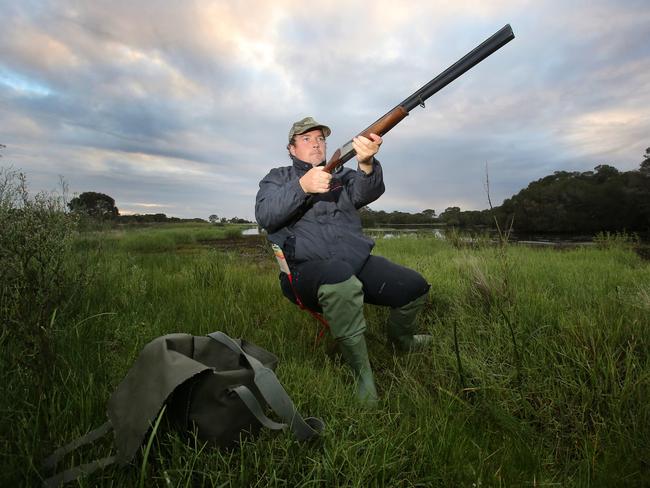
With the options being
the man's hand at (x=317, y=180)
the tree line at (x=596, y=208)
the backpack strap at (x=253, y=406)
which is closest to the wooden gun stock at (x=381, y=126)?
the man's hand at (x=317, y=180)

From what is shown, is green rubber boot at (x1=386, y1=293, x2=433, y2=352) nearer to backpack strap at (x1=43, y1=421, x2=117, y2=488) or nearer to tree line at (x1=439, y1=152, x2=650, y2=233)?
backpack strap at (x1=43, y1=421, x2=117, y2=488)

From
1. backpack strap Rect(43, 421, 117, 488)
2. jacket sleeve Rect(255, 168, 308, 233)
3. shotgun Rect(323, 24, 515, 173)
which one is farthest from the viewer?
shotgun Rect(323, 24, 515, 173)

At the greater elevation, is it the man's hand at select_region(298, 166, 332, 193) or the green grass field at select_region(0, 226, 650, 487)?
the man's hand at select_region(298, 166, 332, 193)

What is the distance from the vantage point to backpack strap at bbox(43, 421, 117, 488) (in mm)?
1196

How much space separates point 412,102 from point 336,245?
1591 millimetres

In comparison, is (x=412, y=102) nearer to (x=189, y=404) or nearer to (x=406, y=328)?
(x=406, y=328)

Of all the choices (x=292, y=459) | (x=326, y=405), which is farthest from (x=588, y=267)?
(x=292, y=459)

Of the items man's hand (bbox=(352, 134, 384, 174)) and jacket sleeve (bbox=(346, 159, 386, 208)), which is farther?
jacket sleeve (bbox=(346, 159, 386, 208))

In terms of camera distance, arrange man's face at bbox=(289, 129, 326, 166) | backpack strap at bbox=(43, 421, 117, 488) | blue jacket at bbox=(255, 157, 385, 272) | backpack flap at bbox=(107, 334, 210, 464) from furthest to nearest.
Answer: man's face at bbox=(289, 129, 326, 166), blue jacket at bbox=(255, 157, 385, 272), backpack flap at bbox=(107, 334, 210, 464), backpack strap at bbox=(43, 421, 117, 488)

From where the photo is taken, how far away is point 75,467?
1.24m

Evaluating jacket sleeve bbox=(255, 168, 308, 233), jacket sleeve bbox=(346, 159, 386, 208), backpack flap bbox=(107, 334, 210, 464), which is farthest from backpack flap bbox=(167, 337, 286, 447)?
jacket sleeve bbox=(346, 159, 386, 208)

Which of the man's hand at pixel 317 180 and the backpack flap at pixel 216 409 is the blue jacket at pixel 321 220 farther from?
the backpack flap at pixel 216 409

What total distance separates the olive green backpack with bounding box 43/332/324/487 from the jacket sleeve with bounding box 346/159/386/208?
194 cm

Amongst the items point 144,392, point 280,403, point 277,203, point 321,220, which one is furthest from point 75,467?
point 321,220
